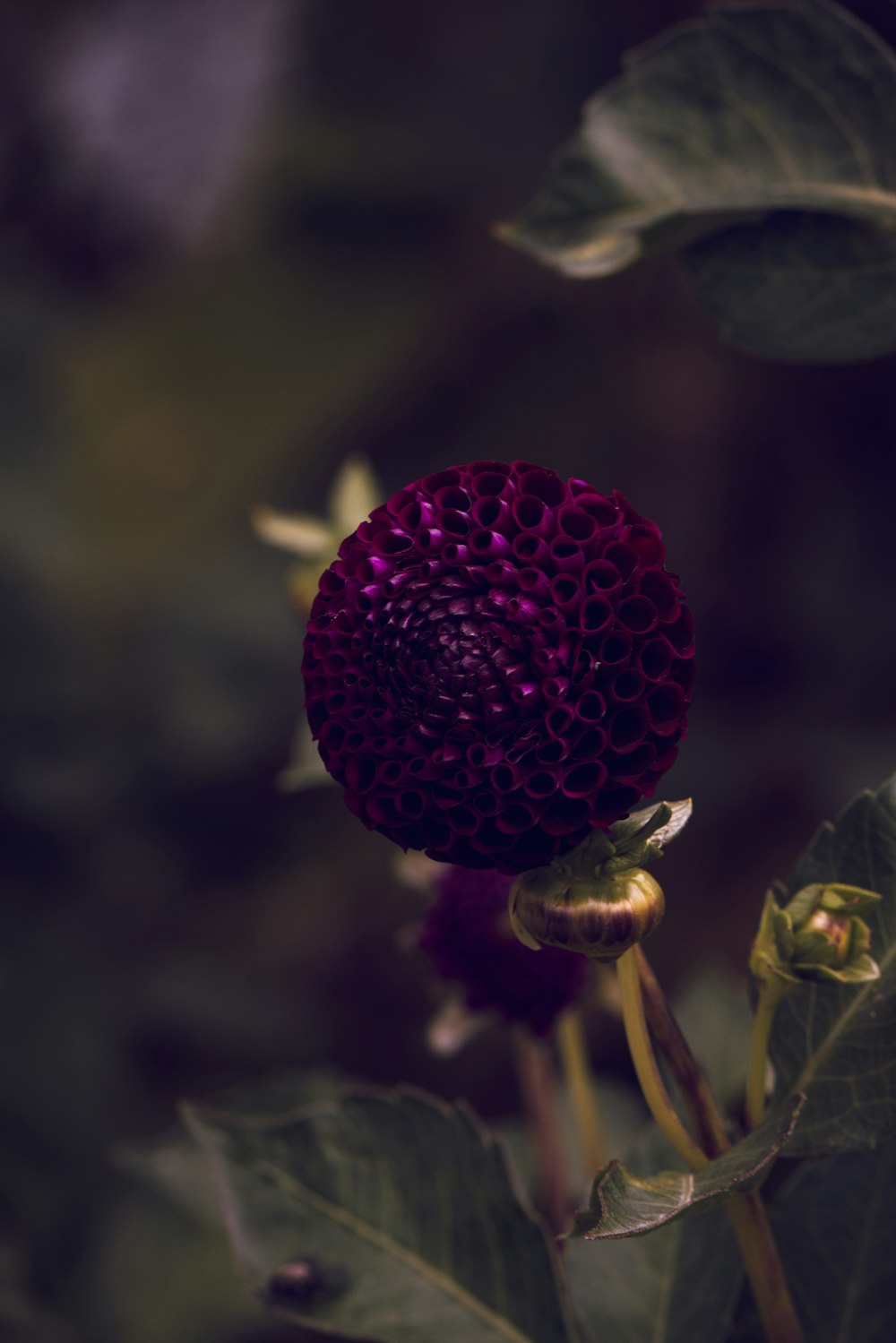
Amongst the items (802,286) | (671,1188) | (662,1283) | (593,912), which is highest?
(802,286)

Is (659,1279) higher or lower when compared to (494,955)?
lower

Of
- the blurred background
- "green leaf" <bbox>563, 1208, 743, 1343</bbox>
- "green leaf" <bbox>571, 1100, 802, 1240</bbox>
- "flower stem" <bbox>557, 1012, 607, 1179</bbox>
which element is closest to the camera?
"green leaf" <bbox>571, 1100, 802, 1240</bbox>

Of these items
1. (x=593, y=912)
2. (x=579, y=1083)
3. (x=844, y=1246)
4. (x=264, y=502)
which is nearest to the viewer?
(x=593, y=912)

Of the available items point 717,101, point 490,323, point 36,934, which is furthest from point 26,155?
point 717,101

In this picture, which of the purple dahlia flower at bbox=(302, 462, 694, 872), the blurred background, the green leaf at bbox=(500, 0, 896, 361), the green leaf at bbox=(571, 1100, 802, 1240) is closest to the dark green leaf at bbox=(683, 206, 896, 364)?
the green leaf at bbox=(500, 0, 896, 361)

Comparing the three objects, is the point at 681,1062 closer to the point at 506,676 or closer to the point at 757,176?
the point at 506,676

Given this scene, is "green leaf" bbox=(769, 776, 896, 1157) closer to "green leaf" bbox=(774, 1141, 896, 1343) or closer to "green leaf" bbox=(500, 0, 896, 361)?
"green leaf" bbox=(774, 1141, 896, 1343)

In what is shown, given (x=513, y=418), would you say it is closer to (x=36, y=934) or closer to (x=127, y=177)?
(x=127, y=177)

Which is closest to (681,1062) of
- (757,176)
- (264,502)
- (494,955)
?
(494,955)
